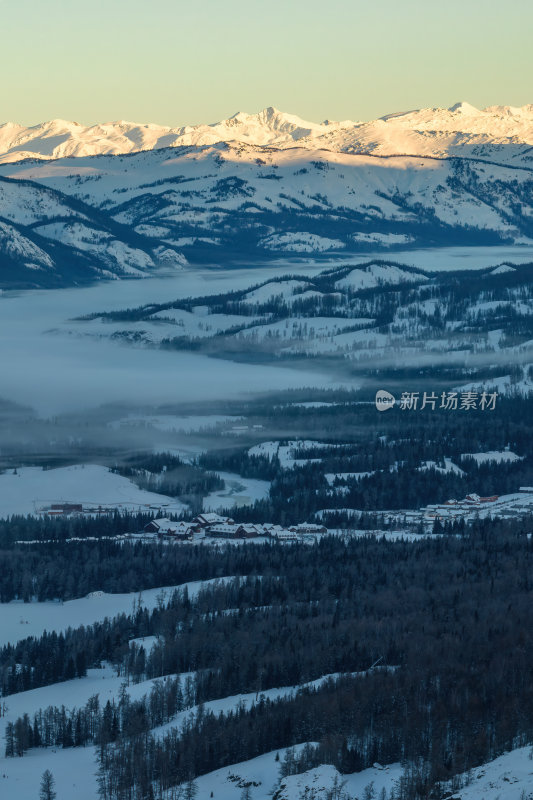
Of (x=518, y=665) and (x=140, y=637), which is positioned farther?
(x=140, y=637)

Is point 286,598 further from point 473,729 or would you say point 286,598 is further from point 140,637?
point 473,729

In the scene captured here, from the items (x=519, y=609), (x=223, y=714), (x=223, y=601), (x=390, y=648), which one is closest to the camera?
(x=223, y=714)

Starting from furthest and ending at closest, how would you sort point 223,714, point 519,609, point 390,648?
point 519,609 < point 390,648 < point 223,714

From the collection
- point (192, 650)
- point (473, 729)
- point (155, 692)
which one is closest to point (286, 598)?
point (192, 650)

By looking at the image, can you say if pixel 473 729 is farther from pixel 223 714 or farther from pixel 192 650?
pixel 192 650

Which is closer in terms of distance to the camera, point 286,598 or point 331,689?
point 331,689

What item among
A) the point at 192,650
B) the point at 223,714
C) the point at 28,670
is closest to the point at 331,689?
the point at 223,714
